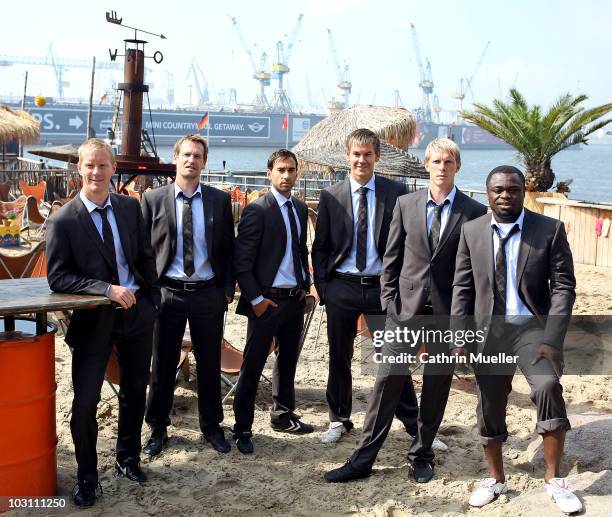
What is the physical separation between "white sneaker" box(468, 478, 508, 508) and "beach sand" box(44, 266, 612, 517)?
0.14 ft

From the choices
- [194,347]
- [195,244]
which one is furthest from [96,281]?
[194,347]

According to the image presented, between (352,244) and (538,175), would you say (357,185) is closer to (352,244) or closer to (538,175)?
(352,244)

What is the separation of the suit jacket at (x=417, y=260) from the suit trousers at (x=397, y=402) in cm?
8

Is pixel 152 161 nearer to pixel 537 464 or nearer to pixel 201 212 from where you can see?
pixel 201 212

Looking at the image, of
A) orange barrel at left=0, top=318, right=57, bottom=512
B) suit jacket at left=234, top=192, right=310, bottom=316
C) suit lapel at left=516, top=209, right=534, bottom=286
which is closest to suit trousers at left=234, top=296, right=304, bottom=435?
suit jacket at left=234, top=192, right=310, bottom=316

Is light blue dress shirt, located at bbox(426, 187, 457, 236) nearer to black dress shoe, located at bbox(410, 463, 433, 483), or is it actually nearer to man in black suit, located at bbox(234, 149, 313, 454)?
man in black suit, located at bbox(234, 149, 313, 454)

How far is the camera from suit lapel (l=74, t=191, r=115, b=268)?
11.7 feet

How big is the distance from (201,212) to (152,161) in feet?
23.2

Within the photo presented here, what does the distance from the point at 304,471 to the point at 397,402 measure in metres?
0.64

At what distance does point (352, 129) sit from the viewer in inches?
739

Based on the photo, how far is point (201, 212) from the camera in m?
4.18

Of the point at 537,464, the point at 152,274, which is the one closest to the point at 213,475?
the point at 152,274

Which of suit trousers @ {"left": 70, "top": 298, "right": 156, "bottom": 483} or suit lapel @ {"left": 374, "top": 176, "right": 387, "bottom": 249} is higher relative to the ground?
suit lapel @ {"left": 374, "top": 176, "right": 387, "bottom": 249}

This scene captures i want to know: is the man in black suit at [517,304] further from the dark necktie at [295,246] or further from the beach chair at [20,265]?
the beach chair at [20,265]
